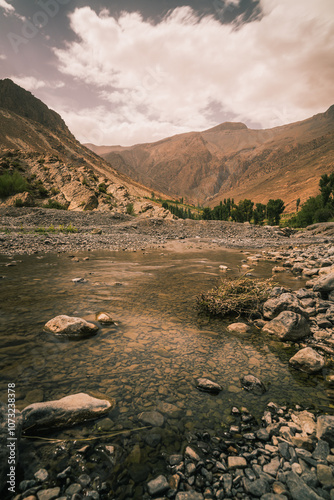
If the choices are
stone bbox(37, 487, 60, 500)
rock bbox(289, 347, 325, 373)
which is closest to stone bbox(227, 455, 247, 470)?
stone bbox(37, 487, 60, 500)

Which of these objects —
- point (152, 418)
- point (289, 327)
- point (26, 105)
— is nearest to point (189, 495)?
point (152, 418)

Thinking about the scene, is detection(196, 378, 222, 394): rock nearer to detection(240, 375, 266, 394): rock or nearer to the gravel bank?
detection(240, 375, 266, 394): rock

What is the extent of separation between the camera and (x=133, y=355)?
4535 millimetres

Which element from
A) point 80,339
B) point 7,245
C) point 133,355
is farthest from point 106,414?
point 7,245

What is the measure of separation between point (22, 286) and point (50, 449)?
7.32 metres

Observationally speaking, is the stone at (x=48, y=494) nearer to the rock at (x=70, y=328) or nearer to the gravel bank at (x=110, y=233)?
the rock at (x=70, y=328)

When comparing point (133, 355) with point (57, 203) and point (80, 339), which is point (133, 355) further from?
point (57, 203)

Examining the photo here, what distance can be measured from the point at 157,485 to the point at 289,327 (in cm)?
421

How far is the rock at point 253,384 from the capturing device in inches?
144

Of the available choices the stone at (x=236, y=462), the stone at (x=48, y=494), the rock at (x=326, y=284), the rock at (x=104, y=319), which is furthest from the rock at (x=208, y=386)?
the rock at (x=326, y=284)

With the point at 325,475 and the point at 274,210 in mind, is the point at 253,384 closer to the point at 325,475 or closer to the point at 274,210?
the point at 325,475

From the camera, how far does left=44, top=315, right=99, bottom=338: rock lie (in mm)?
5121

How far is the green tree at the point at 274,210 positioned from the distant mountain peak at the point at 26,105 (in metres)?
150

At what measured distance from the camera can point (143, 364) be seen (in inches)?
167
